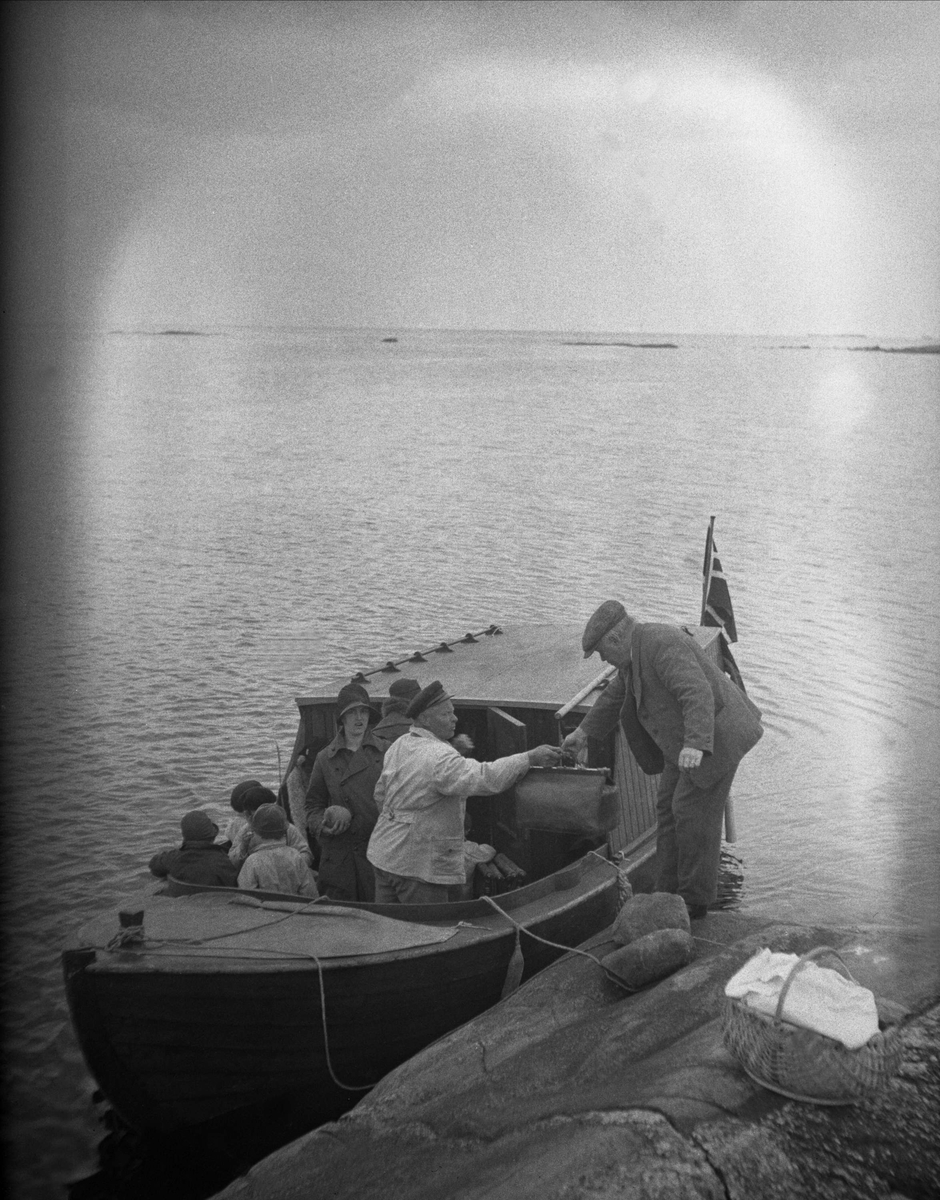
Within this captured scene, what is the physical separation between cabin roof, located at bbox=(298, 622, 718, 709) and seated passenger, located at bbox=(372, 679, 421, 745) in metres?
0.78

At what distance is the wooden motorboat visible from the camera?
7215mm

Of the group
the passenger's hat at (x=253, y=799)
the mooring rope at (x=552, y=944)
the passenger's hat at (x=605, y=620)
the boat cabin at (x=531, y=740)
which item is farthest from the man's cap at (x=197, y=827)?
the passenger's hat at (x=605, y=620)

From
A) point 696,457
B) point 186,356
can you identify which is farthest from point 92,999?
point 186,356

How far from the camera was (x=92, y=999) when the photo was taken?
283 inches

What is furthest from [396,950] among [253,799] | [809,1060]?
[809,1060]

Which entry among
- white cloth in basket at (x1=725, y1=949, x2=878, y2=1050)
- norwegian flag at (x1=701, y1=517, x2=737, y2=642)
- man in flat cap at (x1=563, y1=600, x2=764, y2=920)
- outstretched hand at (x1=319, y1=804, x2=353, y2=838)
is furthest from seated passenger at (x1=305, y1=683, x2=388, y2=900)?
norwegian flag at (x1=701, y1=517, x2=737, y2=642)

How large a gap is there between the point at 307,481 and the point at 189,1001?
35.8 meters

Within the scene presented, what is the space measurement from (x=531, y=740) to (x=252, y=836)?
7.68 feet

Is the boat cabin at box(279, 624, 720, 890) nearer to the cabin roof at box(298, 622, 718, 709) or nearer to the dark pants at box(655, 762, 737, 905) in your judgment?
the cabin roof at box(298, 622, 718, 709)

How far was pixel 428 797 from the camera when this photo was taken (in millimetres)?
7742

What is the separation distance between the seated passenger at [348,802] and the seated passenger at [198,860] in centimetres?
73

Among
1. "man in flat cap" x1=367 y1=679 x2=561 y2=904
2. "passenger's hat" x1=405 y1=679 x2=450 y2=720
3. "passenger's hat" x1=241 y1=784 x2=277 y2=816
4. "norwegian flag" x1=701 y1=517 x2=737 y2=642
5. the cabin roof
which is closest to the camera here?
"man in flat cap" x1=367 y1=679 x2=561 y2=904

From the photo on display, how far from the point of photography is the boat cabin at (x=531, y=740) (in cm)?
820

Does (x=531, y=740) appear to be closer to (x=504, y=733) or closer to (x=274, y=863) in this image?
(x=504, y=733)
